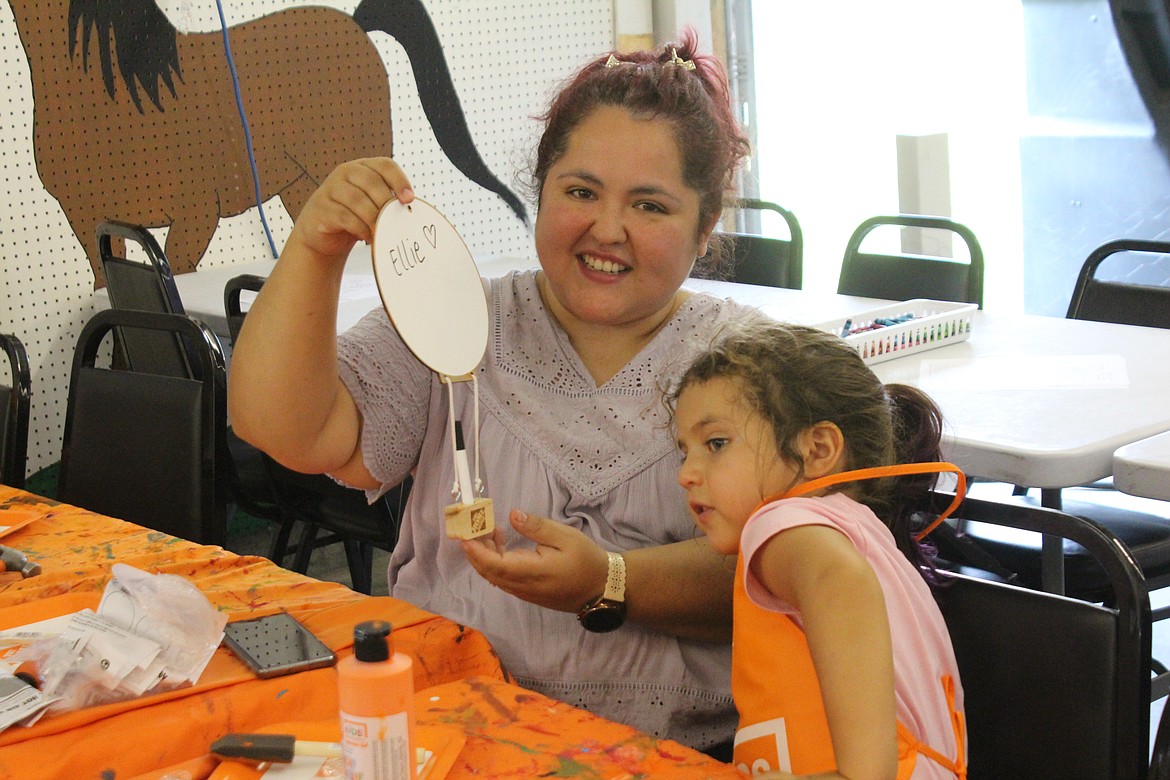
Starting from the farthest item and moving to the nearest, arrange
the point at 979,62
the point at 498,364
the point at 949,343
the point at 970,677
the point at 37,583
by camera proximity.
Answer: the point at 979,62 < the point at 949,343 < the point at 498,364 < the point at 37,583 < the point at 970,677

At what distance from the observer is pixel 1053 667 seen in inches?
42.6

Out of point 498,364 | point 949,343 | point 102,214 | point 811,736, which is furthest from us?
point 102,214

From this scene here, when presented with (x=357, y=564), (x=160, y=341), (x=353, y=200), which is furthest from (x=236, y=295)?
(x=353, y=200)

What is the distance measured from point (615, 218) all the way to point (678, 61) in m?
0.25

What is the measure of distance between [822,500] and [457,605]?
0.52 m

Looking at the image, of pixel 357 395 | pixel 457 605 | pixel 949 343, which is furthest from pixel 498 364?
pixel 949 343

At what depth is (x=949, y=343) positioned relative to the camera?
96.3 inches

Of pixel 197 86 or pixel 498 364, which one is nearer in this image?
pixel 498 364

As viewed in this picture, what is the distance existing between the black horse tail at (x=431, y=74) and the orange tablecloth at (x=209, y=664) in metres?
2.64

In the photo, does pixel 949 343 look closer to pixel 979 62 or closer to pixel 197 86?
pixel 979 62

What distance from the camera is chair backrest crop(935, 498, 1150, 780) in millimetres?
1035

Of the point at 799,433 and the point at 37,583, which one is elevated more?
the point at 799,433

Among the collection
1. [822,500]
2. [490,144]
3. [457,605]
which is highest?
[490,144]

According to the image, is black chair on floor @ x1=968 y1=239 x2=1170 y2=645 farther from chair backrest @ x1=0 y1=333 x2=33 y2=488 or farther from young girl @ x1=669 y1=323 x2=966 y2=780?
chair backrest @ x1=0 y1=333 x2=33 y2=488
